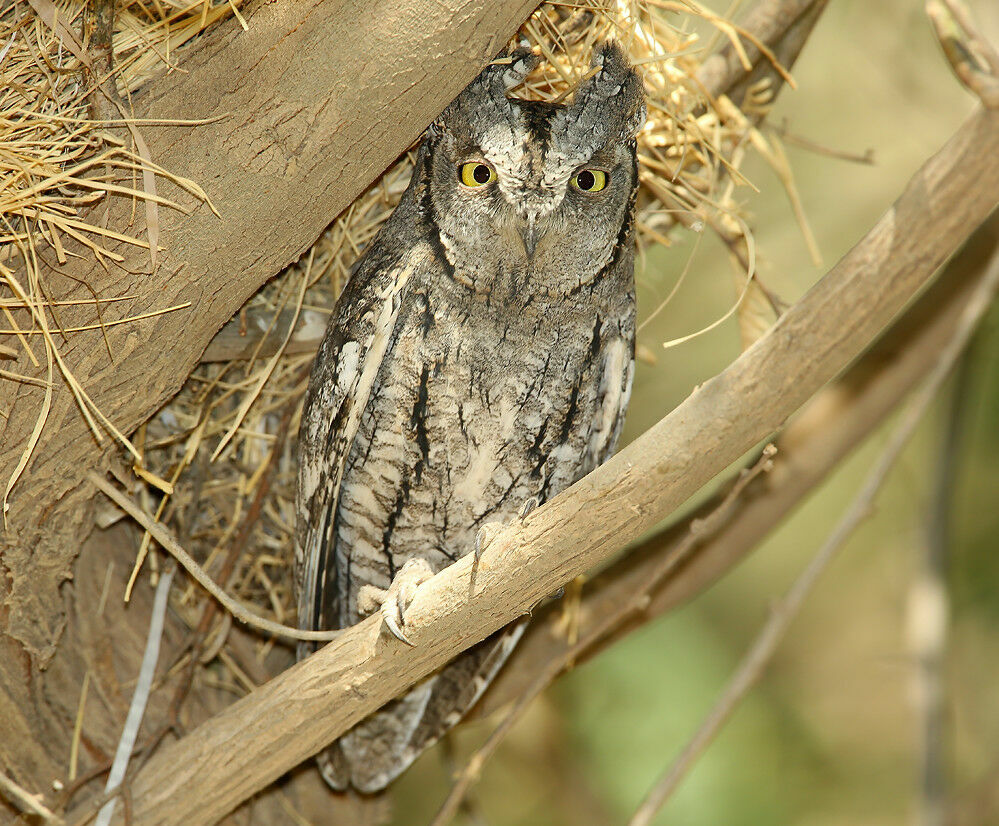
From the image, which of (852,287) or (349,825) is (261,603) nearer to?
(349,825)

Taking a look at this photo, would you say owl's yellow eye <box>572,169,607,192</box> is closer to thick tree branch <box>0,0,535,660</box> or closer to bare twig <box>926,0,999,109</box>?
thick tree branch <box>0,0,535,660</box>

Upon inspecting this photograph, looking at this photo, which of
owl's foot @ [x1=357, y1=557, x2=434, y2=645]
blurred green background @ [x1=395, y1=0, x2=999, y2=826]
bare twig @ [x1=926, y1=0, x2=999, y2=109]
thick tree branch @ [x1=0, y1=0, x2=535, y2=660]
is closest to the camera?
bare twig @ [x1=926, y1=0, x2=999, y2=109]

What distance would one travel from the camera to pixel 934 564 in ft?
8.43

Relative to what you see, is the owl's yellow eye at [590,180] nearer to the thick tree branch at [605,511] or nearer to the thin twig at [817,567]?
the thick tree branch at [605,511]

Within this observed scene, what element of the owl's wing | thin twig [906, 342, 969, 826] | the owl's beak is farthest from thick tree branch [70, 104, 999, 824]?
thin twig [906, 342, 969, 826]

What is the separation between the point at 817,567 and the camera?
1.97 metres

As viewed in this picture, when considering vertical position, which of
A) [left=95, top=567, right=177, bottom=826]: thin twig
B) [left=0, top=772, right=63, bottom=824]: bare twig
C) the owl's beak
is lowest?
[left=95, top=567, right=177, bottom=826]: thin twig

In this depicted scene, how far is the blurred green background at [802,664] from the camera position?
11.0ft

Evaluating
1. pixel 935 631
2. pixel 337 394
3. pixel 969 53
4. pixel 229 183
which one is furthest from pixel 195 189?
pixel 935 631

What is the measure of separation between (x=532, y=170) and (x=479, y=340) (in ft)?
1.10

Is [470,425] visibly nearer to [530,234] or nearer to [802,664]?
[530,234]

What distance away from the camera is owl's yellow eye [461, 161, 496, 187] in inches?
66.2

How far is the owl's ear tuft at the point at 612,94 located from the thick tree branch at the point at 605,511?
2.17 ft

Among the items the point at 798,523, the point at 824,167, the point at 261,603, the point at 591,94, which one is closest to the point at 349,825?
the point at 261,603
